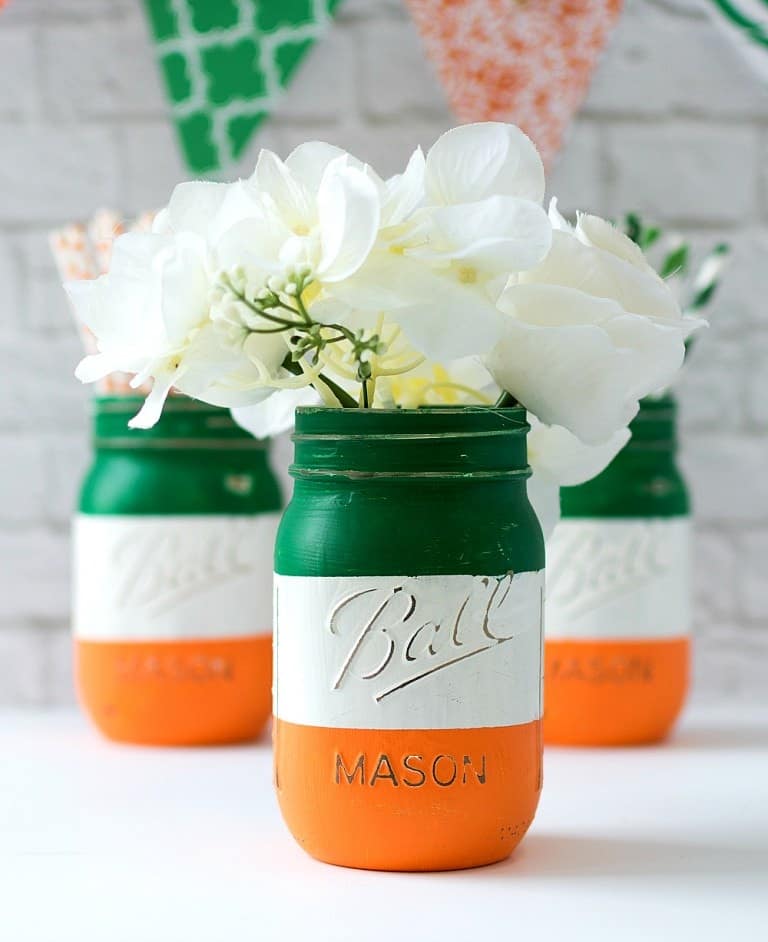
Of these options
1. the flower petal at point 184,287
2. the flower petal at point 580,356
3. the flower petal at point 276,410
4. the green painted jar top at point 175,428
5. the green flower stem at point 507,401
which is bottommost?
the green painted jar top at point 175,428

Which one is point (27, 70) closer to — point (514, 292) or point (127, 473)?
point (127, 473)

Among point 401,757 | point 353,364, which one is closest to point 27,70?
point 353,364

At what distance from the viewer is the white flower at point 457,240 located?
637 millimetres

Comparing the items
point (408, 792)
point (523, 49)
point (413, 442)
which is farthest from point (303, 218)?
point (523, 49)

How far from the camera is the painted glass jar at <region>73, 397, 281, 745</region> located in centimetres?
109

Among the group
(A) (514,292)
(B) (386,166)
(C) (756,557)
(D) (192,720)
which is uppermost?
(A) (514,292)

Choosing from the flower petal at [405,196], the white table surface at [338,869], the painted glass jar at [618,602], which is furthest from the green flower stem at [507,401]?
the painted glass jar at [618,602]

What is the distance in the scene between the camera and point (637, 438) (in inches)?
43.1

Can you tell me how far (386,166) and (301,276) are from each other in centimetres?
77

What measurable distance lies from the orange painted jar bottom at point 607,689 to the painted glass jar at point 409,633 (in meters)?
0.38

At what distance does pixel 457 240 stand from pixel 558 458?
18cm

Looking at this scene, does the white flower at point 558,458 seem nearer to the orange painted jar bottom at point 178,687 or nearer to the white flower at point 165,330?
the white flower at point 165,330

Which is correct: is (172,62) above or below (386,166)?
above

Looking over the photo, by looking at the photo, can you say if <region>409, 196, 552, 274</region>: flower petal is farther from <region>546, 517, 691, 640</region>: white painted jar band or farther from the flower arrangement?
<region>546, 517, 691, 640</region>: white painted jar band
